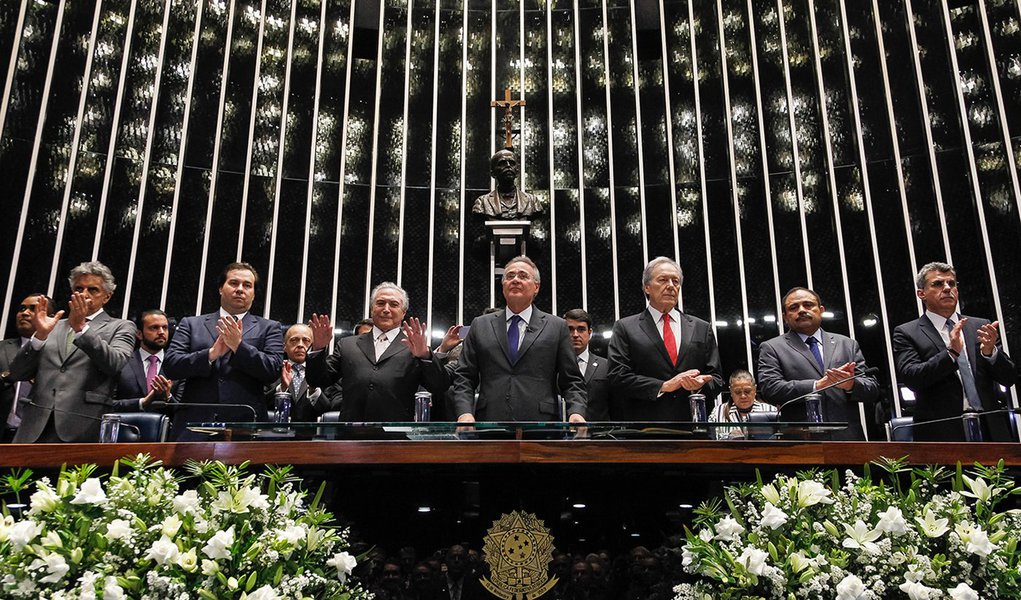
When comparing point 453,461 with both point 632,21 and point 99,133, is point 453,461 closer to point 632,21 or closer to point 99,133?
point 99,133

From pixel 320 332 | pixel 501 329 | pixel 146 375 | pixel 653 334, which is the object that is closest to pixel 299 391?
pixel 146 375

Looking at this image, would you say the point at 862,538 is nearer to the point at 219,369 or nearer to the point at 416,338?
the point at 416,338

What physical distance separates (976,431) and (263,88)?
644cm

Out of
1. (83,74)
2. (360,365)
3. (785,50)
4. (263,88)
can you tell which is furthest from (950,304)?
(83,74)

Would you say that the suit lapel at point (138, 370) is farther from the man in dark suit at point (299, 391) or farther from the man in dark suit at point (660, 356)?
the man in dark suit at point (660, 356)

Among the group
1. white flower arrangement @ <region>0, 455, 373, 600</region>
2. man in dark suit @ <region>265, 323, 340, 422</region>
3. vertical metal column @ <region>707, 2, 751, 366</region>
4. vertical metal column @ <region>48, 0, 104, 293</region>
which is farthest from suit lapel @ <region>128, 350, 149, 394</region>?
vertical metal column @ <region>707, 2, 751, 366</region>

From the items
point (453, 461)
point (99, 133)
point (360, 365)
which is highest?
point (99, 133)

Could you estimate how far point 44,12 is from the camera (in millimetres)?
6992

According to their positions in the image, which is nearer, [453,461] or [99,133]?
[453,461]

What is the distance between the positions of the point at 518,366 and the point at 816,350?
131cm

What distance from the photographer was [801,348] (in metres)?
3.69

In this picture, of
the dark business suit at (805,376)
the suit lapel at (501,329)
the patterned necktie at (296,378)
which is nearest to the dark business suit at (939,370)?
the dark business suit at (805,376)

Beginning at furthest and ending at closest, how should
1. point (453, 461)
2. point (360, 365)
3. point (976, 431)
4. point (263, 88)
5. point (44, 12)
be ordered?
point (263, 88) < point (44, 12) < point (360, 365) < point (976, 431) < point (453, 461)

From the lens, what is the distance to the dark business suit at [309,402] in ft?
13.7
